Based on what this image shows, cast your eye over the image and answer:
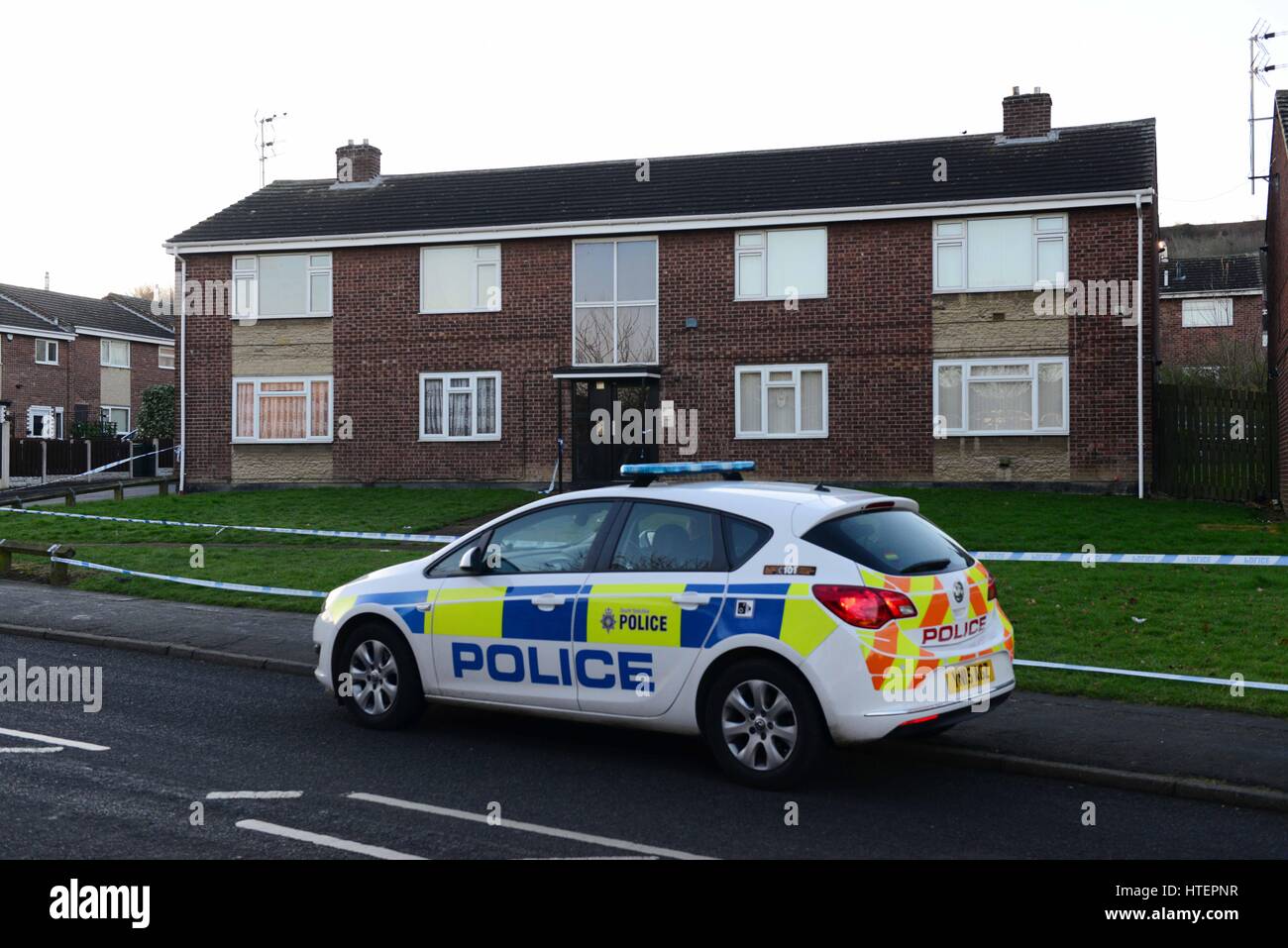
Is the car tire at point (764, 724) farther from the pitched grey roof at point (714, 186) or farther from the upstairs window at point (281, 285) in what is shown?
the upstairs window at point (281, 285)

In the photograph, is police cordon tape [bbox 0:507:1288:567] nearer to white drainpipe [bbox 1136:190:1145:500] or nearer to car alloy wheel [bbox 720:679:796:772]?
car alloy wheel [bbox 720:679:796:772]

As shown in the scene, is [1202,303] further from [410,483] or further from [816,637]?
[816,637]

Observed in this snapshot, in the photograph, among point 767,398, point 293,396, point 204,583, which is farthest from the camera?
Result: point 293,396

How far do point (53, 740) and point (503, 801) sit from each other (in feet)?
10.3

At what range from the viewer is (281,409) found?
28.1m

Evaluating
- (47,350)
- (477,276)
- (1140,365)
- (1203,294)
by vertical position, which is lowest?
(1140,365)

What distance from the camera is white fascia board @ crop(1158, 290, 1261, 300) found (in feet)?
168

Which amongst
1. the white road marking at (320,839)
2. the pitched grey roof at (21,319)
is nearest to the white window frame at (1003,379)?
the white road marking at (320,839)

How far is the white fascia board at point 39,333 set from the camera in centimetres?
4554

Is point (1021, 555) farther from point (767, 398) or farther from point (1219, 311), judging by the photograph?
point (1219, 311)

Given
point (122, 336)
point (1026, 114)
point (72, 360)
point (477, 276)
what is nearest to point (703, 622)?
point (477, 276)

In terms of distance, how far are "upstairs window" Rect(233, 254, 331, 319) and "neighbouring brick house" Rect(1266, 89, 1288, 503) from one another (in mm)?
19100
